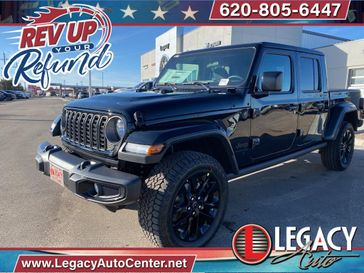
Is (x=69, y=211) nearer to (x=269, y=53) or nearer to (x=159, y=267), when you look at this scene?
(x=159, y=267)

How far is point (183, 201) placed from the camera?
277cm

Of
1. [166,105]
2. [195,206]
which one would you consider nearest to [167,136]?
[166,105]

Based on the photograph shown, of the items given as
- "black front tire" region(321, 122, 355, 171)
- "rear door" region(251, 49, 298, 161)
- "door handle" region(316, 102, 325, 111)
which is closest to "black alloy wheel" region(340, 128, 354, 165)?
"black front tire" region(321, 122, 355, 171)

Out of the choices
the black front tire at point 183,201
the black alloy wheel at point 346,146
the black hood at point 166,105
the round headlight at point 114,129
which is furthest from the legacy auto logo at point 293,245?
the black alloy wheel at point 346,146

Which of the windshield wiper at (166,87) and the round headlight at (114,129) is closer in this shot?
the round headlight at (114,129)

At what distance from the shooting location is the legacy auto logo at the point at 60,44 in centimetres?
342

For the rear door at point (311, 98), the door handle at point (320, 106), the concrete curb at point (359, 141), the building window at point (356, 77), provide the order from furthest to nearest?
the building window at point (356, 77)
the concrete curb at point (359, 141)
the door handle at point (320, 106)
the rear door at point (311, 98)

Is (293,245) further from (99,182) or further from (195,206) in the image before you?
(99,182)

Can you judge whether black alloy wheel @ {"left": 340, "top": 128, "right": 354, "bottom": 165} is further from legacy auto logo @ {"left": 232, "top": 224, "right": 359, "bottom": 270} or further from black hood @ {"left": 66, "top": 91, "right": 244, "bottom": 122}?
black hood @ {"left": 66, "top": 91, "right": 244, "bottom": 122}

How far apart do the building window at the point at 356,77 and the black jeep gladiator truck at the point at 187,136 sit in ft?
52.3

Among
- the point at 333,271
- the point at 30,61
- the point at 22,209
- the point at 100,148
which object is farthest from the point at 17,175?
the point at 333,271

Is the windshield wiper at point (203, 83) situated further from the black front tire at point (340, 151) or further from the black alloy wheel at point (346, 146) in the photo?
the black alloy wheel at point (346, 146)

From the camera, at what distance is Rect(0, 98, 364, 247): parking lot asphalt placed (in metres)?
3.03

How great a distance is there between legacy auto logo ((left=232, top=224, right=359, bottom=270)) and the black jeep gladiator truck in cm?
32
